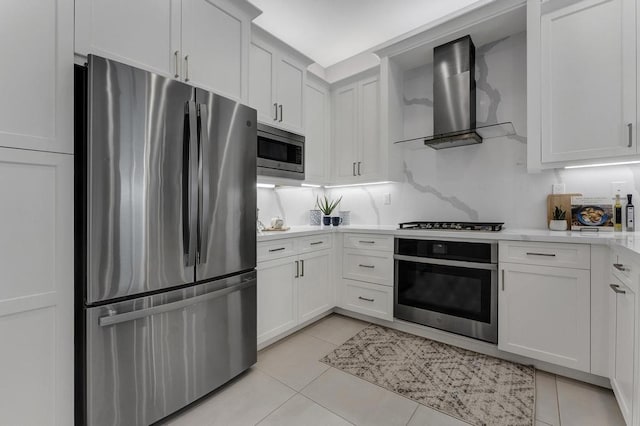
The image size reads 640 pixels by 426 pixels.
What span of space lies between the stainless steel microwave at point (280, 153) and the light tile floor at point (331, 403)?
1.61m

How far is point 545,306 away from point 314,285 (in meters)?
1.81

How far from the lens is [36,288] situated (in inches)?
50.0

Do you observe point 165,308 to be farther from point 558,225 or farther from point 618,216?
point 618,216

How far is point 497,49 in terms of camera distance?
2.71 m

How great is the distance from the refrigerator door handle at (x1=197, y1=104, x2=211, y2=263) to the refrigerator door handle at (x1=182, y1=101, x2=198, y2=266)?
0.04 meters

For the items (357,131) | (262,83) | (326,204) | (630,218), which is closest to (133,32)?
(262,83)

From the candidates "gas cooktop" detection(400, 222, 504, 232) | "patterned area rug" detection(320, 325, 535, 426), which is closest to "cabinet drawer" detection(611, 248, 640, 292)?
"gas cooktop" detection(400, 222, 504, 232)

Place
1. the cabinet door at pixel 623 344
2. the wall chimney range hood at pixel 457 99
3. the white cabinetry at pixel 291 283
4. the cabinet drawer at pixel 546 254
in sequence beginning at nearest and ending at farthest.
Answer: the cabinet door at pixel 623 344 → the cabinet drawer at pixel 546 254 → the white cabinetry at pixel 291 283 → the wall chimney range hood at pixel 457 99

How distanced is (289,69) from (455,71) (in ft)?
5.17

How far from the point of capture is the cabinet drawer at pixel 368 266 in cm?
273

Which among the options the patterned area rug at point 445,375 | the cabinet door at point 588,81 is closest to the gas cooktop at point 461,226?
the cabinet door at point 588,81

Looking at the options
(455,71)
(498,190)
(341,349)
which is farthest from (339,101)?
(341,349)

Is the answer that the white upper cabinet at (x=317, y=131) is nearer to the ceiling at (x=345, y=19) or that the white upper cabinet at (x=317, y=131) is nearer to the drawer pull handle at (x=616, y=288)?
the ceiling at (x=345, y=19)

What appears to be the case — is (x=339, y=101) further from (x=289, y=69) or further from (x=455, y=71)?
(x=455, y=71)
